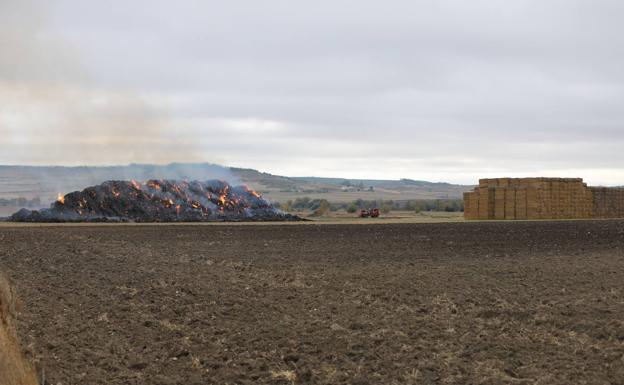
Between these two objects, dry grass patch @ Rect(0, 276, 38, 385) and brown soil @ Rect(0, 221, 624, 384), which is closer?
dry grass patch @ Rect(0, 276, 38, 385)

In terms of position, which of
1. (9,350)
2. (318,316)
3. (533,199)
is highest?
(533,199)

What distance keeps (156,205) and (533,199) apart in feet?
83.1

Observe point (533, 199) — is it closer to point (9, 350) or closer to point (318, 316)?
point (318, 316)

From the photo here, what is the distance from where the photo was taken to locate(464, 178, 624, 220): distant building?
46312mm

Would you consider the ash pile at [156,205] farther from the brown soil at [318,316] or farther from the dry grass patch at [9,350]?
the dry grass patch at [9,350]

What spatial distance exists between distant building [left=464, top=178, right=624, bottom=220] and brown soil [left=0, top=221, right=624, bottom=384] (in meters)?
23.7

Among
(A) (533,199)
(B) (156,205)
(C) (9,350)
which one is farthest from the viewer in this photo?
(A) (533,199)

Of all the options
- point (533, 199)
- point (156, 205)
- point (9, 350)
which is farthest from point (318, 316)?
point (533, 199)

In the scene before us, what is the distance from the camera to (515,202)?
154 feet

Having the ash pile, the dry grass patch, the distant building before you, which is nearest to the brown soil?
the dry grass patch

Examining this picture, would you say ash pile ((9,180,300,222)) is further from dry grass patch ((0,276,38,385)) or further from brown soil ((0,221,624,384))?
dry grass patch ((0,276,38,385))

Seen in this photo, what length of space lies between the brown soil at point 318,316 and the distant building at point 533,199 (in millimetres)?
23673

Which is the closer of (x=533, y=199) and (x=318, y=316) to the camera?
(x=318, y=316)

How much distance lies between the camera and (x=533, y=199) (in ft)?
151
